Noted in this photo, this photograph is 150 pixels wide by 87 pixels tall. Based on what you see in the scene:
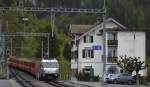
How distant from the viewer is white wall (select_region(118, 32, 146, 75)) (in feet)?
286

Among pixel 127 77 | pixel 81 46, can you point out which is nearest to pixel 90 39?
pixel 81 46

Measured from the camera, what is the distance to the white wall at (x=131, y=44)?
286ft

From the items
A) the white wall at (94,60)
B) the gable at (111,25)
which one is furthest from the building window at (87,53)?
the gable at (111,25)

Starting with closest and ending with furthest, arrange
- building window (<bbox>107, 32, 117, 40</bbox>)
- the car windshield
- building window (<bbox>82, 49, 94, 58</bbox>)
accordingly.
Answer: the car windshield
building window (<bbox>107, 32, 117, 40</bbox>)
building window (<bbox>82, 49, 94, 58</bbox>)

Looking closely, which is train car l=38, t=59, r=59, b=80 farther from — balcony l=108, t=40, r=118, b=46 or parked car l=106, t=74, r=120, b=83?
balcony l=108, t=40, r=118, b=46

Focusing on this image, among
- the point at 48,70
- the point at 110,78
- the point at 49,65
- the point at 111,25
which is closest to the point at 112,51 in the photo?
the point at 111,25

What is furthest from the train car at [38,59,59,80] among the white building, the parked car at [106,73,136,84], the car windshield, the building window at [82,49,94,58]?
the building window at [82,49,94,58]

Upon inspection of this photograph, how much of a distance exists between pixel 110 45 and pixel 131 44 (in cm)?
375

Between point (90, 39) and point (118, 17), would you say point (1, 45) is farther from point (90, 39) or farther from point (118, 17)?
point (118, 17)

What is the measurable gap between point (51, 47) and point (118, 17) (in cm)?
4863

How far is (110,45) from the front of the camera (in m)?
87.4

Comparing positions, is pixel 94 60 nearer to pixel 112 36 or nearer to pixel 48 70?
pixel 112 36

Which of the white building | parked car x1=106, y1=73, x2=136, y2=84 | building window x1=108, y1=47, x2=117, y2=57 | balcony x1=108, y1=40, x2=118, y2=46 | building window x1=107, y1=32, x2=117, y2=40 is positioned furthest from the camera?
building window x1=108, y1=47, x2=117, y2=57

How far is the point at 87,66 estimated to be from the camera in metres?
88.6
